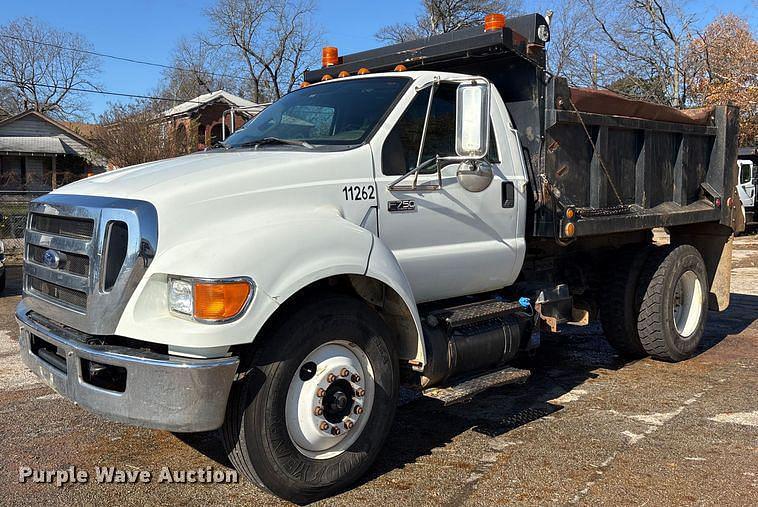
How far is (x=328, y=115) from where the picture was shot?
187 inches

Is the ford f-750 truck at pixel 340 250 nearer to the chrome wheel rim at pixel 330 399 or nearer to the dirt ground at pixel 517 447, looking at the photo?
the chrome wheel rim at pixel 330 399

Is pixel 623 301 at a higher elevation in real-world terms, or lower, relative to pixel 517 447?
higher

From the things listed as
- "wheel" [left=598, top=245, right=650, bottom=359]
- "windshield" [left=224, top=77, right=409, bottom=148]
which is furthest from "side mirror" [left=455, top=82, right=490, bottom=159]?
"wheel" [left=598, top=245, right=650, bottom=359]

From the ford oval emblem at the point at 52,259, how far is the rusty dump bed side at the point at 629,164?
3.29m

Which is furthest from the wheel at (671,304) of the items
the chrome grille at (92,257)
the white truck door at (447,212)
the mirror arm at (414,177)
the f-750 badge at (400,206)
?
the chrome grille at (92,257)

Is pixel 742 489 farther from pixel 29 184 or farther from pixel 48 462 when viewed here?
pixel 29 184

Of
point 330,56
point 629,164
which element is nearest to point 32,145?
point 330,56

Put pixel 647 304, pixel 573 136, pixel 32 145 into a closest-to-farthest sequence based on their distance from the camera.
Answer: pixel 573 136 < pixel 647 304 < pixel 32 145

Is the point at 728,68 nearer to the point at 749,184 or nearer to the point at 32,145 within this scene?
the point at 749,184

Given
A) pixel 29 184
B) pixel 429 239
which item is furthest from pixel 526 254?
pixel 29 184

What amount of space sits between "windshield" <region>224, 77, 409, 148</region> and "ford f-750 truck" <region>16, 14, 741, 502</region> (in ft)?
0.07

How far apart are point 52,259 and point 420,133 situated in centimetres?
230

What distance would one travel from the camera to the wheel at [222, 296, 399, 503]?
→ 3.50m

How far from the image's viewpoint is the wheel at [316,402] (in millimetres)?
3496
